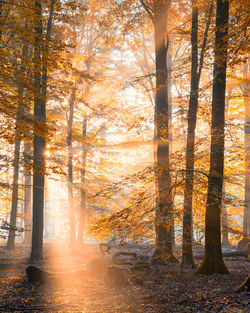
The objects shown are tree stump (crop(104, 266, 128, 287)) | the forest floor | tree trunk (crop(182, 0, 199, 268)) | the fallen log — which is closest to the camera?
the forest floor

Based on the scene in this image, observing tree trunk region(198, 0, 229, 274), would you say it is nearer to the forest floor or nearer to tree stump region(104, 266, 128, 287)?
the forest floor

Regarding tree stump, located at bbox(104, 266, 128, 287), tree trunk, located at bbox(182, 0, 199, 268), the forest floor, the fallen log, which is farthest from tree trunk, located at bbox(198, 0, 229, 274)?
the fallen log

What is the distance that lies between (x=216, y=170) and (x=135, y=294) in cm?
395

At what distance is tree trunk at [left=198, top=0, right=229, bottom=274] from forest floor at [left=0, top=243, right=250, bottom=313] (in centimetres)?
43

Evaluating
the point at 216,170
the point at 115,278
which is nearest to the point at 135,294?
the point at 115,278

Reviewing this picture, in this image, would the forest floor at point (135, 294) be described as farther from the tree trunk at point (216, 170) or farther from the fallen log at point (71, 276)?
the tree trunk at point (216, 170)

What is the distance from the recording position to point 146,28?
1188 cm

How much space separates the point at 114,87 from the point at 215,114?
387 inches

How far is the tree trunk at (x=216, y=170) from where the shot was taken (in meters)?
7.23

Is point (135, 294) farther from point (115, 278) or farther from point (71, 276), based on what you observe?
point (71, 276)

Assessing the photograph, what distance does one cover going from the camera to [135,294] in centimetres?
688

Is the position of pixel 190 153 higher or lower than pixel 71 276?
higher

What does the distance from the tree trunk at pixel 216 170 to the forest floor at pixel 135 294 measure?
43cm

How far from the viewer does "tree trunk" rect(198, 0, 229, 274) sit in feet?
23.7
